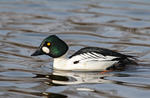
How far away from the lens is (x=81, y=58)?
10.8 meters

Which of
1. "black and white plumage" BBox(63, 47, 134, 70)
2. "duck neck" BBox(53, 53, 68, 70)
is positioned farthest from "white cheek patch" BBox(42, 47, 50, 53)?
"black and white plumage" BBox(63, 47, 134, 70)

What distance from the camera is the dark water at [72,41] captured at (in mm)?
9258

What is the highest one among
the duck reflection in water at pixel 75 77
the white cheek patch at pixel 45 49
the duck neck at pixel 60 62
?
the white cheek patch at pixel 45 49

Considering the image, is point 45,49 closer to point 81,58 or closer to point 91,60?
point 81,58

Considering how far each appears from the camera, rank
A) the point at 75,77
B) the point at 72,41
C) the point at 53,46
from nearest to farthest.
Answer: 1. the point at 75,77
2. the point at 53,46
3. the point at 72,41

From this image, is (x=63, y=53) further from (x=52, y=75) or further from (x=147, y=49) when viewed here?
(x=147, y=49)

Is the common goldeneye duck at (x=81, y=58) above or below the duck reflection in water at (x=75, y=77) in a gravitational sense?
above

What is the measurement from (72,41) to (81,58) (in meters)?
3.34

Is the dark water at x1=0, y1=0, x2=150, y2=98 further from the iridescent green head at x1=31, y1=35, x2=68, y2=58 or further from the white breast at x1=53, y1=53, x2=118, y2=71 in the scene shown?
the iridescent green head at x1=31, y1=35, x2=68, y2=58

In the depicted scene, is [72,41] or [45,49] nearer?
[45,49]

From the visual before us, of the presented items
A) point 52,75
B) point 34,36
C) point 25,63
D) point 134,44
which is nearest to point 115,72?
point 52,75

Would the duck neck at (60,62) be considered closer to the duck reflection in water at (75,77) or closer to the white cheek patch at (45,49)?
the duck reflection in water at (75,77)

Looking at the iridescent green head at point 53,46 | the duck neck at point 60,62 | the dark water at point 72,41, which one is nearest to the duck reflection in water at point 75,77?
the dark water at point 72,41

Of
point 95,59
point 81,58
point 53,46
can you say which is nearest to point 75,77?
point 81,58
